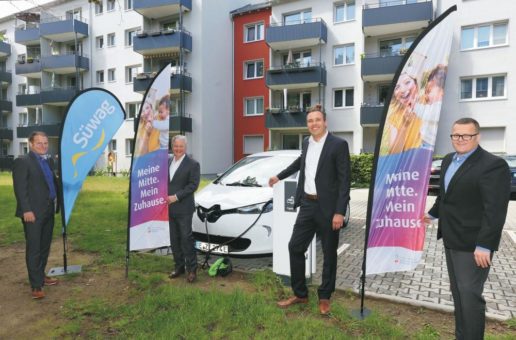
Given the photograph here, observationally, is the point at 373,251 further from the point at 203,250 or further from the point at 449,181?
the point at 203,250

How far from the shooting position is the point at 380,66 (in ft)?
70.6

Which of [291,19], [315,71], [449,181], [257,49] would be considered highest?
[291,19]

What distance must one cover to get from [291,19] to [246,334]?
2538 centimetres

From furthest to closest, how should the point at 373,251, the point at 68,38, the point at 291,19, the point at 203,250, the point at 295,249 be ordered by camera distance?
1. the point at 68,38
2. the point at 291,19
3. the point at 203,250
4. the point at 295,249
5. the point at 373,251

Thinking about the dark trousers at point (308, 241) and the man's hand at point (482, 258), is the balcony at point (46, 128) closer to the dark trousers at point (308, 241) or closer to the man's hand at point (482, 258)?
the dark trousers at point (308, 241)

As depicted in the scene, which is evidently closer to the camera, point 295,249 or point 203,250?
point 295,249

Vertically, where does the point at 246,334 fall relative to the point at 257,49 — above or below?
below

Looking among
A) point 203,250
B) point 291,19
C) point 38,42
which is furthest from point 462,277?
point 38,42

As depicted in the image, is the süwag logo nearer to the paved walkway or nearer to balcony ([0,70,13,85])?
the paved walkway

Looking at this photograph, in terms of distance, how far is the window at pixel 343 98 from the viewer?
23906mm

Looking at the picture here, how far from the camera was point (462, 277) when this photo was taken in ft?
9.41

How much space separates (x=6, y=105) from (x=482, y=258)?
1750 inches

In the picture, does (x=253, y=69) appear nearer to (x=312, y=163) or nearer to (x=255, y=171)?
(x=255, y=171)

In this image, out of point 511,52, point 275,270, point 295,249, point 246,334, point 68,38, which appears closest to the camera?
point 246,334
